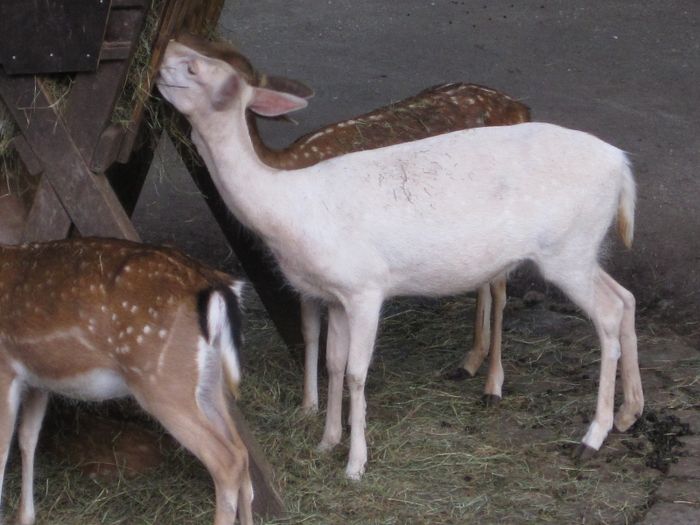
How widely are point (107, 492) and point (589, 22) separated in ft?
26.4

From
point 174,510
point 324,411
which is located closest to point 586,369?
point 324,411

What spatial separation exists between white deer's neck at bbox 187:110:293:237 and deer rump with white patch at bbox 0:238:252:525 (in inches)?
22.6

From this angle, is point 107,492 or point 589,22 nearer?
point 107,492

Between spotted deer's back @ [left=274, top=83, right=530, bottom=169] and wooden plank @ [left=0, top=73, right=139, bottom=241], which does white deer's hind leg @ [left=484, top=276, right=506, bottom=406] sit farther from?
wooden plank @ [left=0, top=73, right=139, bottom=241]

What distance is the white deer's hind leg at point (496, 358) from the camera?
19.5 ft

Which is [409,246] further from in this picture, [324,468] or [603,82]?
[603,82]

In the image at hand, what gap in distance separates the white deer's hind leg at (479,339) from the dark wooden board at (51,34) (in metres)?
2.42

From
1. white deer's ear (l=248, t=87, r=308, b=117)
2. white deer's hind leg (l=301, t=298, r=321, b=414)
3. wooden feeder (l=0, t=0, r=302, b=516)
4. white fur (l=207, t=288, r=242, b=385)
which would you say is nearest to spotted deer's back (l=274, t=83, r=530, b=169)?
white deer's ear (l=248, t=87, r=308, b=117)

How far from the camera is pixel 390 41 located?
11.4 metres

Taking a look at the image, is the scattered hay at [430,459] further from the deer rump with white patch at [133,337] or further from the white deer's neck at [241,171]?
the white deer's neck at [241,171]

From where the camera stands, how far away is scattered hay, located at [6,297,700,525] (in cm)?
491

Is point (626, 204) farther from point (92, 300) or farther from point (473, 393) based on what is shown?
point (92, 300)

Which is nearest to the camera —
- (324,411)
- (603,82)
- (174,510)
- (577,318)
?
(174,510)

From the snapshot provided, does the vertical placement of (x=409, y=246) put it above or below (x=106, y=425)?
above
